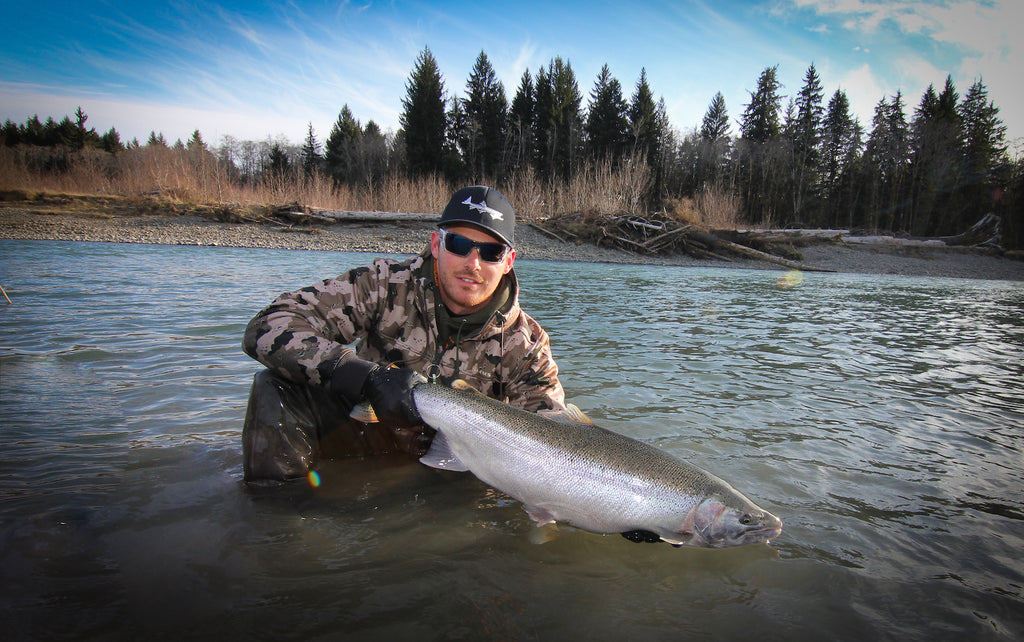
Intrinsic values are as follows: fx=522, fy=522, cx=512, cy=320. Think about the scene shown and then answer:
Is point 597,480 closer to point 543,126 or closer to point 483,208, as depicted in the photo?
point 483,208

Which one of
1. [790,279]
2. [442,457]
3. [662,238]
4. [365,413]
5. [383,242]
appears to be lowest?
[442,457]

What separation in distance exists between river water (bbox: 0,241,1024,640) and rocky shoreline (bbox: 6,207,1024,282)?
17.9m

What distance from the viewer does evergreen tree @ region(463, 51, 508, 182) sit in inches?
2088

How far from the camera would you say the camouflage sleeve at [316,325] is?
10.00ft

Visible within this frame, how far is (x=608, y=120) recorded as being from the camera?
177ft

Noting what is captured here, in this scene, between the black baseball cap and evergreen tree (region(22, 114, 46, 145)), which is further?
evergreen tree (region(22, 114, 46, 145))

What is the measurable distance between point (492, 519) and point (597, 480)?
35.8 inches

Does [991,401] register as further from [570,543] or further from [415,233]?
[415,233]

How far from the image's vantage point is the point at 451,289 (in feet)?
11.3

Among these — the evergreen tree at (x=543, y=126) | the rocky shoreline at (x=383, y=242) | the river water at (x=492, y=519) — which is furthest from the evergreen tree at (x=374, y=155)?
the river water at (x=492, y=519)

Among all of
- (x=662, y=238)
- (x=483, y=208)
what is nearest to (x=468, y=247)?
(x=483, y=208)

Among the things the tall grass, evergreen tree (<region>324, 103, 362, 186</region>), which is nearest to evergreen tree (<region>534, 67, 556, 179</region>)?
evergreen tree (<region>324, 103, 362, 186</region>)

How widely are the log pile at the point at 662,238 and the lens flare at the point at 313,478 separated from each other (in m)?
24.7

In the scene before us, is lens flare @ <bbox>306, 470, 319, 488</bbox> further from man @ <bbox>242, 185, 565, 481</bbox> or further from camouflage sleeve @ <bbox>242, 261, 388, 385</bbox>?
camouflage sleeve @ <bbox>242, 261, 388, 385</bbox>
